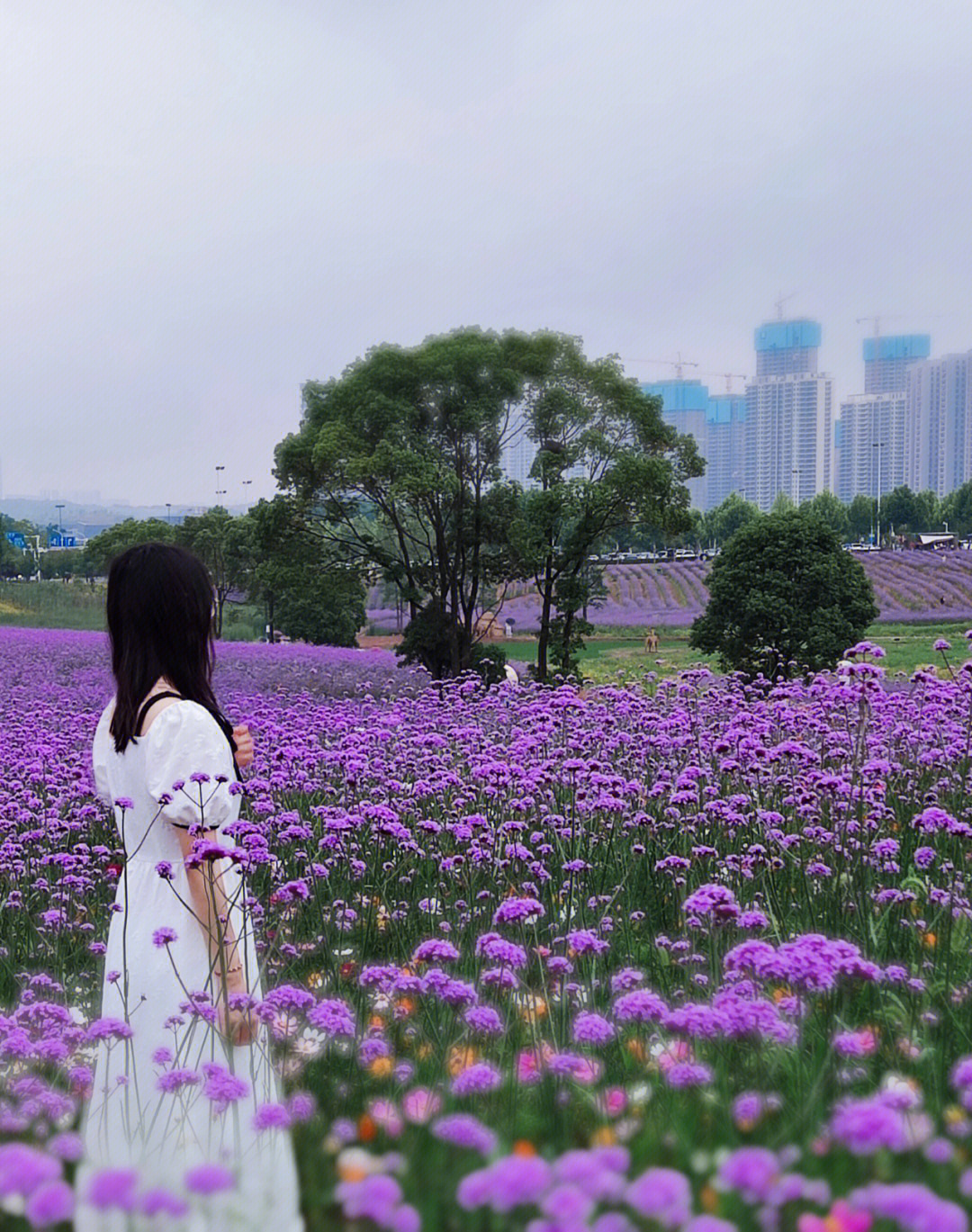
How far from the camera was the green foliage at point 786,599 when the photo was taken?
1570 centimetres

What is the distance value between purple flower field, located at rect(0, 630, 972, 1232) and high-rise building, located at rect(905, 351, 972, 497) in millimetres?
131291

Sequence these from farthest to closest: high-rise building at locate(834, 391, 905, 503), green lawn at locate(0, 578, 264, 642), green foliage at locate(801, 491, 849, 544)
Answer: high-rise building at locate(834, 391, 905, 503), green foliage at locate(801, 491, 849, 544), green lawn at locate(0, 578, 264, 642)

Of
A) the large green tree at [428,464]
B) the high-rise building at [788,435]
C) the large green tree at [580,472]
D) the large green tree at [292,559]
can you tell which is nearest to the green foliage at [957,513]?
the large green tree at [580,472]

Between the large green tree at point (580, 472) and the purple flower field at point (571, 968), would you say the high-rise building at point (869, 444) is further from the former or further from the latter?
the purple flower field at point (571, 968)

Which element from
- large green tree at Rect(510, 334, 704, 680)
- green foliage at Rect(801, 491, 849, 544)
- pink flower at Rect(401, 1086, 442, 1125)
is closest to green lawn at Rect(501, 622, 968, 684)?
large green tree at Rect(510, 334, 704, 680)

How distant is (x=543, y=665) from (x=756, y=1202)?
17235 millimetres

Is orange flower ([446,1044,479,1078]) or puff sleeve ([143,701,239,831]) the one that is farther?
puff sleeve ([143,701,239,831])

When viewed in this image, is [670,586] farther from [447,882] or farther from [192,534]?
[447,882]

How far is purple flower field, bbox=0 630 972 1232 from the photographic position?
1308mm

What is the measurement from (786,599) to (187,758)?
1378 centimetres

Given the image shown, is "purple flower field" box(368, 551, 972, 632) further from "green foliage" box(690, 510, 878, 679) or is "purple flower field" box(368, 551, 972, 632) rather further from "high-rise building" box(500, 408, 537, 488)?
"green foliage" box(690, 510, 878, 679)

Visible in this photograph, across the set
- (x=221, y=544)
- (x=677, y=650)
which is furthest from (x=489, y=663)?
(x=221, y=544)

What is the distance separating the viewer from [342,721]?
333 inches

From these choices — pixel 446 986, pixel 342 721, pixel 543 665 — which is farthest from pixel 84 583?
pixel 446 986
